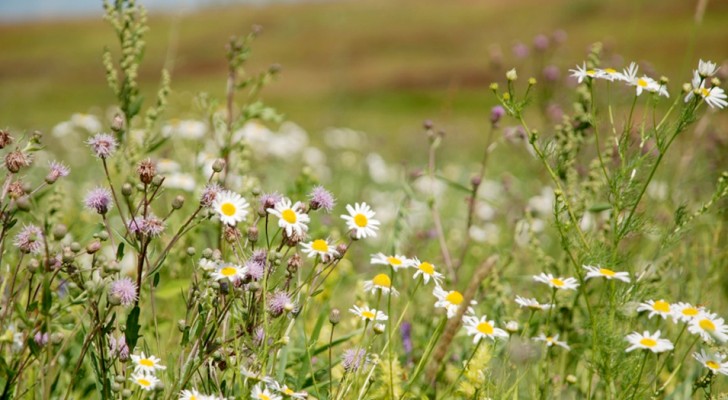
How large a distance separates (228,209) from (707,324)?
686 millimetres

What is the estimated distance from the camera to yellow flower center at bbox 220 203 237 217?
3.15ft

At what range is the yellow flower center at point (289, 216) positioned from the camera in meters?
1.00

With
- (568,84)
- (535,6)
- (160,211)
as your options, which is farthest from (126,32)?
(535,6)

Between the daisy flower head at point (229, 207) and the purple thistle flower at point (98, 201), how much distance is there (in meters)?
0.15

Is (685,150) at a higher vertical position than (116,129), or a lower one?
higher

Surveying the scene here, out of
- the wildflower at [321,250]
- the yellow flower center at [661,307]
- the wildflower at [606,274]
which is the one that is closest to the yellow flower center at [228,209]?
the wildflower at [321,250]

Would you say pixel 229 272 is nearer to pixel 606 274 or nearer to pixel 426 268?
pixel 426 268

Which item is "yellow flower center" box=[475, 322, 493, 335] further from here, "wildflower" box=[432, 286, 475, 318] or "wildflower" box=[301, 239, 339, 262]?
"wildflower" box=[301, 239, 339, 262]

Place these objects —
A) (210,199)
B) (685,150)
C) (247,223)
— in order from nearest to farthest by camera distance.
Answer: (210,199), (247,223), (685,150)

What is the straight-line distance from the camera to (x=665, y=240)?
1187 mm

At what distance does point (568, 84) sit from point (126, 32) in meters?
1.87

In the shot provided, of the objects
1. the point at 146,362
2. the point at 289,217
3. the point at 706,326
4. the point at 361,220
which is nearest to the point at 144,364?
the point at 146,362

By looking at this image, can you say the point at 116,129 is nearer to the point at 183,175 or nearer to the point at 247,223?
the point at 247,223

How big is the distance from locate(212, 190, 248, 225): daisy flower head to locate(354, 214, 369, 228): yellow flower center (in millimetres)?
194
